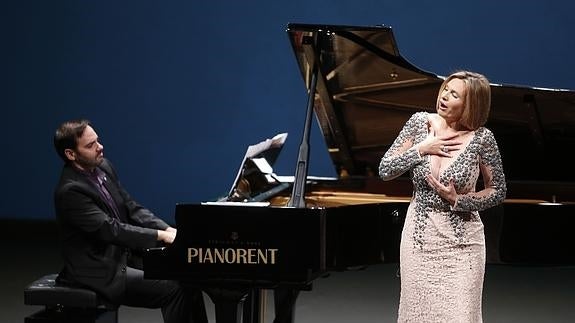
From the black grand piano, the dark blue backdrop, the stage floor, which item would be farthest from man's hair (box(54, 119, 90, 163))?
the dark blue backdrop

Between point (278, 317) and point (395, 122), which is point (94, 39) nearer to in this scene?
point (395, 122)

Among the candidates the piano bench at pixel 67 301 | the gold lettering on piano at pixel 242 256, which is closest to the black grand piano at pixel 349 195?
the gold lettering on piano at pixel 242 256

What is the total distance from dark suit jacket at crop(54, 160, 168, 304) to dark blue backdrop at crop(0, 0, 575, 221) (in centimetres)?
365

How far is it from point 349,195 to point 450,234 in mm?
1669

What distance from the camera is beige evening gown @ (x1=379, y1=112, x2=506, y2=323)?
10.7 feet

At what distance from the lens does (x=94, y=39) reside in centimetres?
779

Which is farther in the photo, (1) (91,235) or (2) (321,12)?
(2) (321,12)

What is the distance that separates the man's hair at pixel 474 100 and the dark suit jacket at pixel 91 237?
134 cm

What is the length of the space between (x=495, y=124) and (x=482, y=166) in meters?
1.75

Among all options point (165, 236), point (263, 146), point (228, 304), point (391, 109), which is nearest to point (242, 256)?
point (228, 304)

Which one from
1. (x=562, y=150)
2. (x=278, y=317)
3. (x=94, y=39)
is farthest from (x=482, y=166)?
(x=94, y=39)

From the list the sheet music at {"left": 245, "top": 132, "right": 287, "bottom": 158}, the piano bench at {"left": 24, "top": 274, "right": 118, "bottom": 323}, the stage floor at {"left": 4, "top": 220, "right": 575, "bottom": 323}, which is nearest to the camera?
the piano bench at {"left": 24, "top": 274, "right": 118, "bottom": 323}

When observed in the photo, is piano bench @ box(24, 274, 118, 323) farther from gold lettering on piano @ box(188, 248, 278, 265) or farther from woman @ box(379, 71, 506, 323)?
woman @ box(379, 71, 506, 323)

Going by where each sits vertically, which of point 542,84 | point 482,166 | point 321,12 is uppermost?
point 321,12
